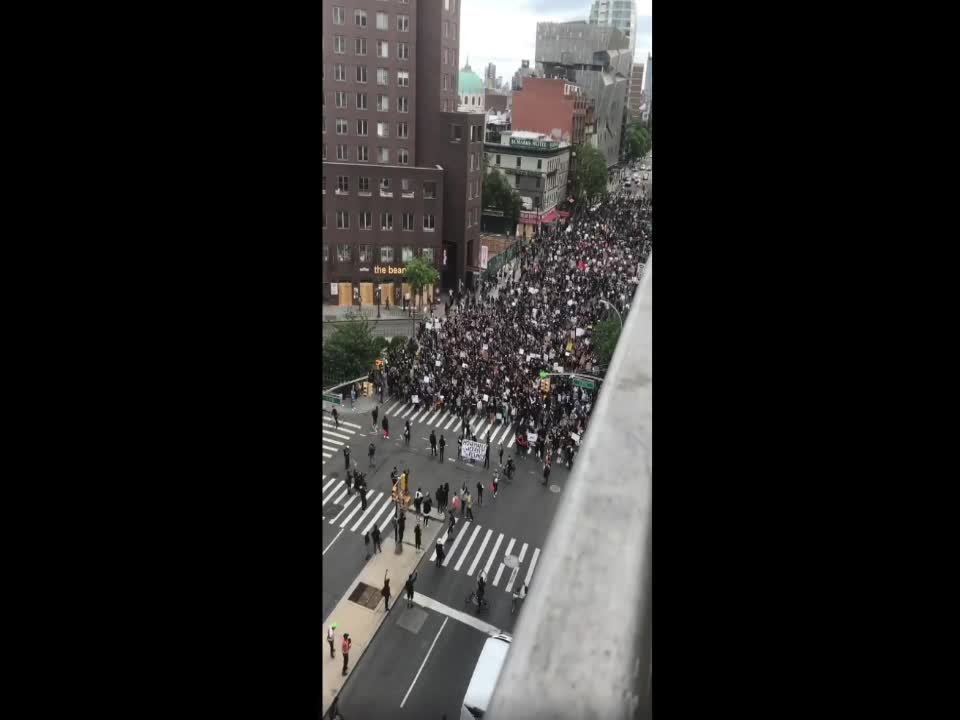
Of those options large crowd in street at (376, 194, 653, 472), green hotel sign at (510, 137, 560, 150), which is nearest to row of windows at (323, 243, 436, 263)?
large crowd in street at (376, 194, 653, 472)

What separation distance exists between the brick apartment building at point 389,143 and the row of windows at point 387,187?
0.21ft

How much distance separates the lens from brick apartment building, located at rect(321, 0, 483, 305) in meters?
43.9

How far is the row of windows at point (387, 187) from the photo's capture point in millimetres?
43938

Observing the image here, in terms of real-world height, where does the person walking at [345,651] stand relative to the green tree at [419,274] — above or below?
below

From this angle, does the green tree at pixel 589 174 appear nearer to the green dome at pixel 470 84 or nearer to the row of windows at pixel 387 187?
the green dome at pixel 470 84

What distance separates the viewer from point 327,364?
31.4 metres

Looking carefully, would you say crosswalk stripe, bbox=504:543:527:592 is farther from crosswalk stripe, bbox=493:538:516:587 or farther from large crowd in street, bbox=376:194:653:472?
large crowd in street, bbox=376:194:653:472

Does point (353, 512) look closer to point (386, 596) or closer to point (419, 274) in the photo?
point (386, 596)

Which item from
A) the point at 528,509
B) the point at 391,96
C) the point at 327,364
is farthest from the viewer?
the point at 391,96

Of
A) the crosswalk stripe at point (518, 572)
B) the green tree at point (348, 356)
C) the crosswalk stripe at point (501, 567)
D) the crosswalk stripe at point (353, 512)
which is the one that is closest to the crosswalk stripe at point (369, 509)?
the crosswalk stripe at point (353, 512)

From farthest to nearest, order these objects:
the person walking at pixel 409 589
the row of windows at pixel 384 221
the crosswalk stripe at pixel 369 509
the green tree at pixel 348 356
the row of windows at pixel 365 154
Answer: the row of windows at pixel 365 154 < the row of windows at pixel 384 221 < the green tree at pixel 348 356 < the crosswalk stripe at pixel 369 509 < the person walking at pixel 409 589
